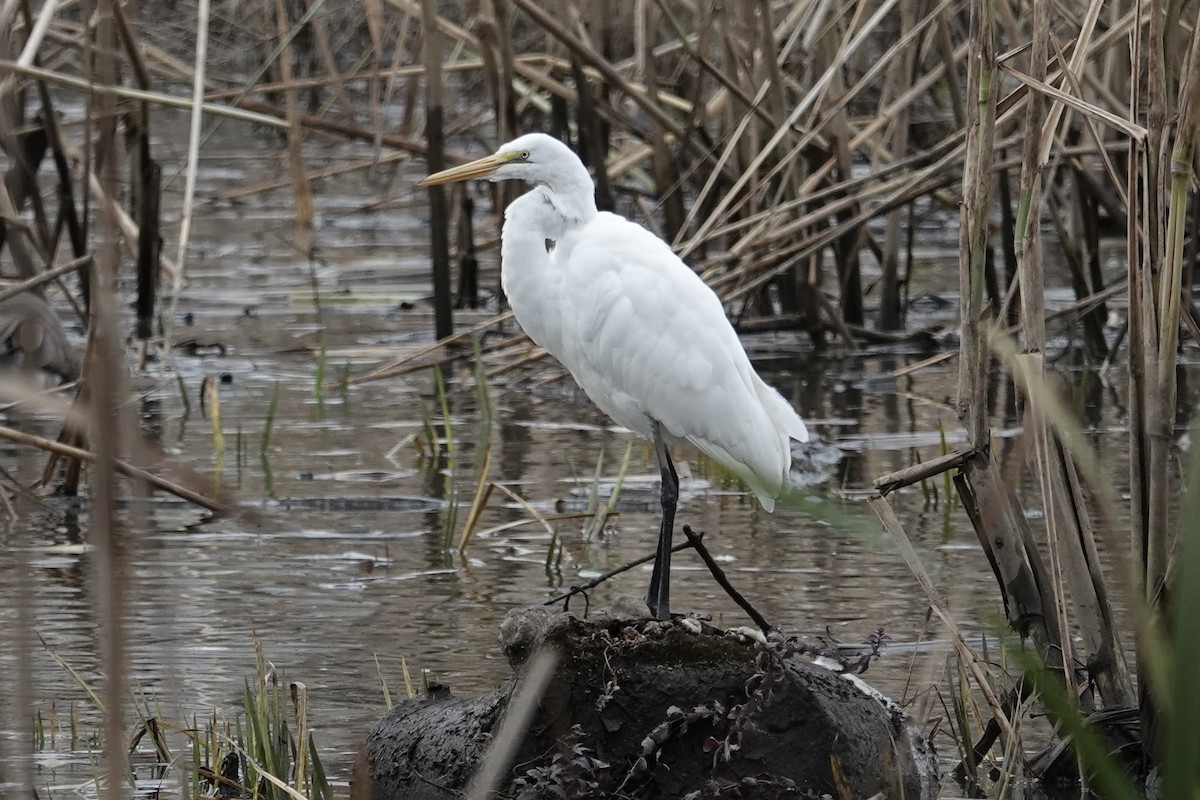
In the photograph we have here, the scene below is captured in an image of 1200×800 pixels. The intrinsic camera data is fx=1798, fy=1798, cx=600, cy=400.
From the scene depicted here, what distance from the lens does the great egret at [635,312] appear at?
436 cm

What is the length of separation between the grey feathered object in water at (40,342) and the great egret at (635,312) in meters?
2.65

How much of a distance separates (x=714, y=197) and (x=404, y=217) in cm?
488

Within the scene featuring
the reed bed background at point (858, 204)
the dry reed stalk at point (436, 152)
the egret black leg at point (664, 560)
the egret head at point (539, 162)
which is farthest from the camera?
the dry reed stalk at point (436, 152)

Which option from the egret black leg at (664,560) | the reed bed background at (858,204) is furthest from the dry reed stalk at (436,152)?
the egret black leg at (664,560)

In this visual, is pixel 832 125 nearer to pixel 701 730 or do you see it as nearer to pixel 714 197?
pixel 714 197

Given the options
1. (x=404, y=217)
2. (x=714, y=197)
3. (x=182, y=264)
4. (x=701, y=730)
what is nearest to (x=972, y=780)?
(x=701, y=730)

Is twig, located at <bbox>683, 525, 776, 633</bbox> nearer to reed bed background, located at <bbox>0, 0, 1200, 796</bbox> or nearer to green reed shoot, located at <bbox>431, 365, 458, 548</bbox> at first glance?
reed bed background, located at <bbox>0, 0, 1200, 796</bbox>

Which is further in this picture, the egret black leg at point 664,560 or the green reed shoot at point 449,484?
the green reed shoot at point 449,484

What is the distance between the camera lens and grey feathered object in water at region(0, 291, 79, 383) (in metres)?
6.57

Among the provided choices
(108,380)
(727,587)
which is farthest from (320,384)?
(108,380)

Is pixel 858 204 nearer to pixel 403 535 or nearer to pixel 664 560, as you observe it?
pixel 403 535

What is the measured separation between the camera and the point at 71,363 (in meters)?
6.64

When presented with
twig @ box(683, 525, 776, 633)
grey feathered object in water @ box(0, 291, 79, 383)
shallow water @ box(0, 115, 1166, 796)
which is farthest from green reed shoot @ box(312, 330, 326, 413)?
twig @ box(683, 525, 776, 633)

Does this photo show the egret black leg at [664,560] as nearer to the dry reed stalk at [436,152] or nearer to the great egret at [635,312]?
the great egret at [635,312]
